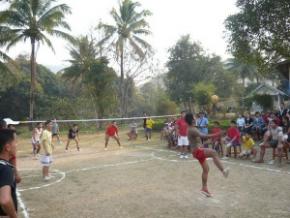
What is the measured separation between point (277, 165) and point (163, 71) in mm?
33765

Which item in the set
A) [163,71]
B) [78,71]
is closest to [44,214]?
[78,71]

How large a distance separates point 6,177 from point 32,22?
29791mm

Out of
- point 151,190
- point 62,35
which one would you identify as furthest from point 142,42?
point 151,190

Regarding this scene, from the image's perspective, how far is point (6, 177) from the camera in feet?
13.4

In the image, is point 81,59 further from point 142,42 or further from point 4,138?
point 4,138

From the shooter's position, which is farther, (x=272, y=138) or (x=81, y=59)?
(x=81, y=59)

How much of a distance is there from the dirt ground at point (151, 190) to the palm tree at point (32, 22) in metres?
17.9

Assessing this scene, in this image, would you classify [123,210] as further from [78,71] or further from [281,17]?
[78,71]

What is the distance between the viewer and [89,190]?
10.4 metres

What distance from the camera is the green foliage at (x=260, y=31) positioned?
18.1m

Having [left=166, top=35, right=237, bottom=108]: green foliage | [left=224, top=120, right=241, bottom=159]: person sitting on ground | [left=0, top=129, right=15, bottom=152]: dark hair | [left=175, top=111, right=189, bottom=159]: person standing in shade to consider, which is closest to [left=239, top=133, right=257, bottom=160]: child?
[left=224, top=120, right=241, bottom=159]: person sitting on ground

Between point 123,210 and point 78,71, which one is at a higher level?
point 78,71

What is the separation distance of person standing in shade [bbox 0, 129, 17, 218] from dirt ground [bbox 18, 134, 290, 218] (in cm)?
396

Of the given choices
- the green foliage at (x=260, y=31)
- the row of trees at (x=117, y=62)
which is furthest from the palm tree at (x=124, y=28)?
A: the green foliage at (x=260, y=31)
